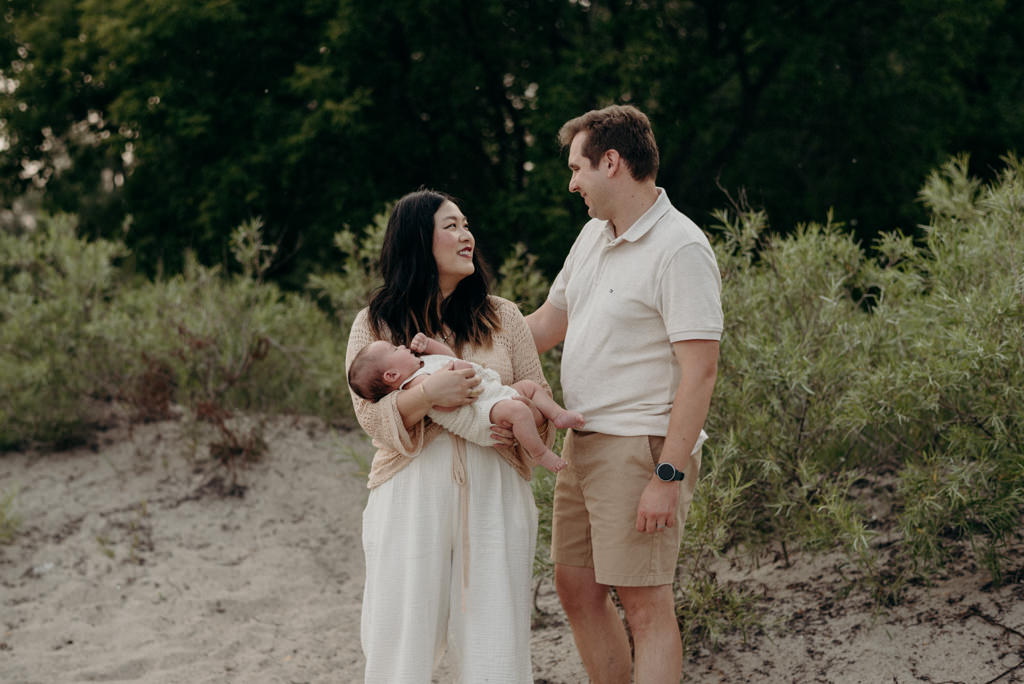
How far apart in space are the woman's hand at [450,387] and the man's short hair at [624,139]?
2.63ft

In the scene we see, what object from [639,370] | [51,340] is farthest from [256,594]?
[639,370]

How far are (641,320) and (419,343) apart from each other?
2.21ft

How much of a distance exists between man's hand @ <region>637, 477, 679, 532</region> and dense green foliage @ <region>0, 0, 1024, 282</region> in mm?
8070

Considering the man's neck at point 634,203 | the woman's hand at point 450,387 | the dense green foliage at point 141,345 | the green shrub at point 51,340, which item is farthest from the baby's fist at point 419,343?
the green shrub at point 51,340

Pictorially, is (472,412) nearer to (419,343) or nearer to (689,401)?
(419,343)

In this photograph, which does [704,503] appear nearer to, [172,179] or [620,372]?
[620,372]

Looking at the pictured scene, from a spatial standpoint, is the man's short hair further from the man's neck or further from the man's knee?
the man's knee

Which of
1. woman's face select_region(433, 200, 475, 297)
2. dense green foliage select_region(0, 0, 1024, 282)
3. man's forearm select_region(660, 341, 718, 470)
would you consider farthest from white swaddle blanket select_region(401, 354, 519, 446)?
dense green foliage select_region(0, 0, 1024, 282)

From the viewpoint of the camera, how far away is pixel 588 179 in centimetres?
296

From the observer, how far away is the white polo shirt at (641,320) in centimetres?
277

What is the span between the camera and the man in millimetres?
2777

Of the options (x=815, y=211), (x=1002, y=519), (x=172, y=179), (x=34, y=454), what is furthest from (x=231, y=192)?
(x=1002, y=519)

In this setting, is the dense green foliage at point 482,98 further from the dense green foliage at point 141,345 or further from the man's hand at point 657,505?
the man's hand at point 657,505

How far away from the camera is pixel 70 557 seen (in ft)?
19.4
